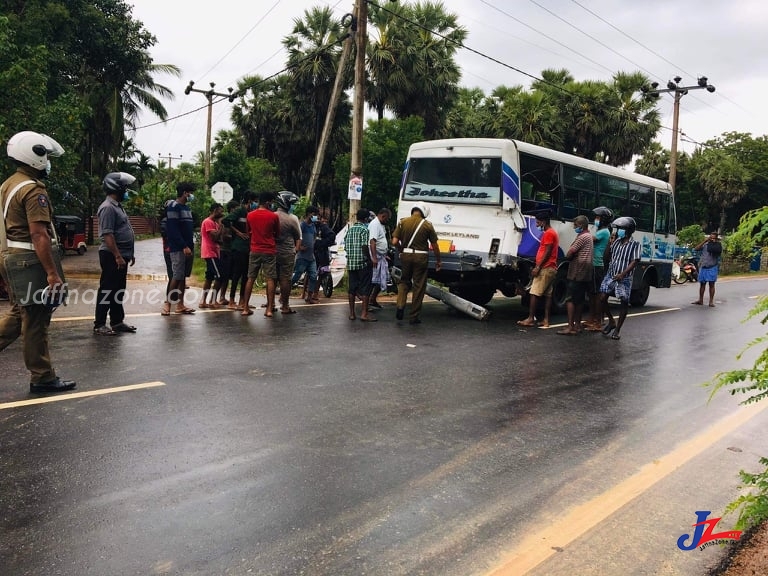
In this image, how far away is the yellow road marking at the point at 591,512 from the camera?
9.80 ft

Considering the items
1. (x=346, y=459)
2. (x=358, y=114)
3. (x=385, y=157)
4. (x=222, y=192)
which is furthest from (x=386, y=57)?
(x=346, y=459)

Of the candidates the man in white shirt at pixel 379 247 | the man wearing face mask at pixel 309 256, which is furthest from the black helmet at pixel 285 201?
the man in white shirt at pixel 379 247

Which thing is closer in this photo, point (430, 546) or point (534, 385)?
point (430, 546)

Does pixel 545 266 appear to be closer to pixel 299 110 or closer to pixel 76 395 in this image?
pixel 76 395

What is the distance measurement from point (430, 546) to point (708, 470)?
2.30m

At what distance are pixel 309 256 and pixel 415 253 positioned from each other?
252 cm

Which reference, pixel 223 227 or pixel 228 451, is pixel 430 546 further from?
pixel 223 227

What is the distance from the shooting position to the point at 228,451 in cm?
415

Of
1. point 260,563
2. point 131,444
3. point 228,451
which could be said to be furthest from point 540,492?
point 131,444

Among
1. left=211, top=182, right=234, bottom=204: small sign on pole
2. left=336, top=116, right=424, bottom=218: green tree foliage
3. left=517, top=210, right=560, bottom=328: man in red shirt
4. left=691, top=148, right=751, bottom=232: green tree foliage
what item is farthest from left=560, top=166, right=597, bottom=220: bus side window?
left=691, top=148, right=751, bottom=232: green tree foliage

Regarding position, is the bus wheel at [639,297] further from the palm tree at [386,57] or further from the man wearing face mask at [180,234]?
the palm tree at [386,57]

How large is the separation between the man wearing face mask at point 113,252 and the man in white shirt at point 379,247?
3.54m

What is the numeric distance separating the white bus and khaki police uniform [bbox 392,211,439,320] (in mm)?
1105

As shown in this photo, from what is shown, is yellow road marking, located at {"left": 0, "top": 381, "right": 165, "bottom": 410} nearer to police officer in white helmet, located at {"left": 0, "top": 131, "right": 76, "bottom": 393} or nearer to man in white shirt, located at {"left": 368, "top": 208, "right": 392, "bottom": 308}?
police officer in white helmet, located at {"left": 0, "top": 131, "right": 76, "bottom": 393}
